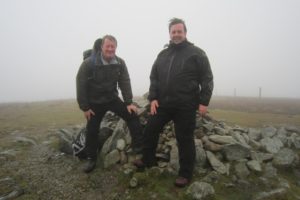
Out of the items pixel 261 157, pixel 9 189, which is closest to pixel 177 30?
pixel 261 157

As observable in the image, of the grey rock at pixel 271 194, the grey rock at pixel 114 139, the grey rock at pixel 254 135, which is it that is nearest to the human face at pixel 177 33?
the grey rock at pixel 114 139

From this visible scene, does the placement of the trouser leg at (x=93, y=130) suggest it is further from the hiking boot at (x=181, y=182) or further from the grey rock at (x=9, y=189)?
the hiking boot at (x=181, y=182)

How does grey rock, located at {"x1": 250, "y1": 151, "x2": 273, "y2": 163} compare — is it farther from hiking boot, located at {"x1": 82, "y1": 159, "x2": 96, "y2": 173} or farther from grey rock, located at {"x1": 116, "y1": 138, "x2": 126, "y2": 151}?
hiking boot, located at {"x1": 82, "y1": 159, "x2": 96, "y2": 173}

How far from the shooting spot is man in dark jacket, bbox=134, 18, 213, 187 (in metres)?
6.78

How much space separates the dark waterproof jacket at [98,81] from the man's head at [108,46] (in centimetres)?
30

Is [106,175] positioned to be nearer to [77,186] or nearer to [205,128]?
[77,186]

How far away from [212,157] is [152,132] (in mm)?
2211

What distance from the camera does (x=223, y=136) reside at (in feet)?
30.1

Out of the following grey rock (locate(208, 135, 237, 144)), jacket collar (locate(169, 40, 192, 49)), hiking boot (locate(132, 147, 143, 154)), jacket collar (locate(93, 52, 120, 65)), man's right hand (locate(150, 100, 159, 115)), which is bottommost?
hiking boot (locate(132, 147, 143, 154))

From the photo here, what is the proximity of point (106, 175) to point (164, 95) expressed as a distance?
3.15 metres

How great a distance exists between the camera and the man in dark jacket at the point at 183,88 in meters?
6.78

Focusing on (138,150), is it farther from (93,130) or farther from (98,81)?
(98,81)

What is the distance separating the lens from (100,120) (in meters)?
8.55

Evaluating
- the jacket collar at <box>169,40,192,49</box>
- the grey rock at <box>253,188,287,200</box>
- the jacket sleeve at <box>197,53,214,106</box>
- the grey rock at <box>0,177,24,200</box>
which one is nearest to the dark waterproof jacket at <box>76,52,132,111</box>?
the jacket collar at <box>169,40,192,49</box>
